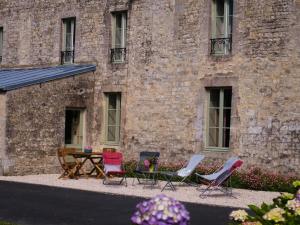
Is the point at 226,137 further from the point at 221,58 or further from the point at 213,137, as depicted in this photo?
the point at 221,58

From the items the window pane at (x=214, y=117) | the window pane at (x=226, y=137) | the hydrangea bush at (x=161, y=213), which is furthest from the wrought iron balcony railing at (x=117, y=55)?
the hydrangea bush at (x=161, y=213)

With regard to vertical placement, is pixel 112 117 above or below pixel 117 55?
below

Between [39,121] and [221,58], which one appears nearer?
[221,58]

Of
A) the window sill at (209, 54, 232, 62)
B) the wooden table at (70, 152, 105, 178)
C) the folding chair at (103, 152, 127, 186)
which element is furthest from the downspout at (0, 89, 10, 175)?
the window sill at (209, 54, 232, 62)

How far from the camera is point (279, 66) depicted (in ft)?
42.6

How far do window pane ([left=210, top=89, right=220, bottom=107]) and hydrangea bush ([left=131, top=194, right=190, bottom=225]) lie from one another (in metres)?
10.6

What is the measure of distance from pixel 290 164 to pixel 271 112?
4.08ft

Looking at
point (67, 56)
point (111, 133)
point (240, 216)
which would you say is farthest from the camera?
point (67, 56)

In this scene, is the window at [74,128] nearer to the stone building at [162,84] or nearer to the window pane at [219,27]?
the stone building at [162,84]

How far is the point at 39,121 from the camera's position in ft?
50.1

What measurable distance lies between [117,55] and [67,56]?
205 cm

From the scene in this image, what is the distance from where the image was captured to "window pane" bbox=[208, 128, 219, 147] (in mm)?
14266

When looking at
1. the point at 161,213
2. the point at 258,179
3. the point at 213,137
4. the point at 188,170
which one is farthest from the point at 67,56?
the point at 161,213

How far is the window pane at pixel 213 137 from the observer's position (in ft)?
46.8
